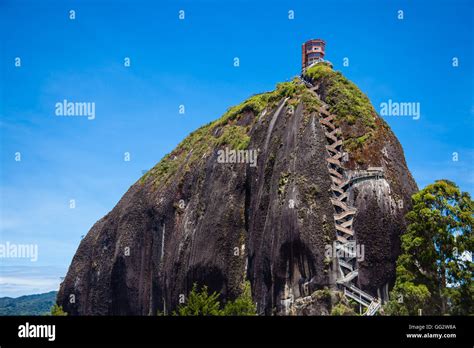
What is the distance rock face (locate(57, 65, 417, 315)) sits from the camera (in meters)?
38.7

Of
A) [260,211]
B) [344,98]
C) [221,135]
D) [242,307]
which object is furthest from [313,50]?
[242,307]

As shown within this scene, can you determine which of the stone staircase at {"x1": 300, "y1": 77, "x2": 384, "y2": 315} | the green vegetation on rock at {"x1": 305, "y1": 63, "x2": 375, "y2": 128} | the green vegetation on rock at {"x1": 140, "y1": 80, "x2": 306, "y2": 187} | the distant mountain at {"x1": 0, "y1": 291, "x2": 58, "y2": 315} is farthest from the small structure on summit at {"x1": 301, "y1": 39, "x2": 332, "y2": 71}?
the distant mountain at {"x1": 0, "y1": 291, "x2": 58, "y2": 315}

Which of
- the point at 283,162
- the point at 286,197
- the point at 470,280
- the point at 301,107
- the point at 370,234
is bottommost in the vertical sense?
the point at 470,280

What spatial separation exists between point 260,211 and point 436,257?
13407 millimetres

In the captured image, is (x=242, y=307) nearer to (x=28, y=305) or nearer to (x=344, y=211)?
(x=344, y=211)

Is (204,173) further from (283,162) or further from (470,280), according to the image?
(470,280)

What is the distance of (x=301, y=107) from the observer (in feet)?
149

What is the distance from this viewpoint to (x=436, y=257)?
36000mm

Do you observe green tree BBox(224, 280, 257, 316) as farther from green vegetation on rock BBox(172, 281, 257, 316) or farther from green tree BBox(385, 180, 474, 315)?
green tree BBox(385, 180, 474, 315)
